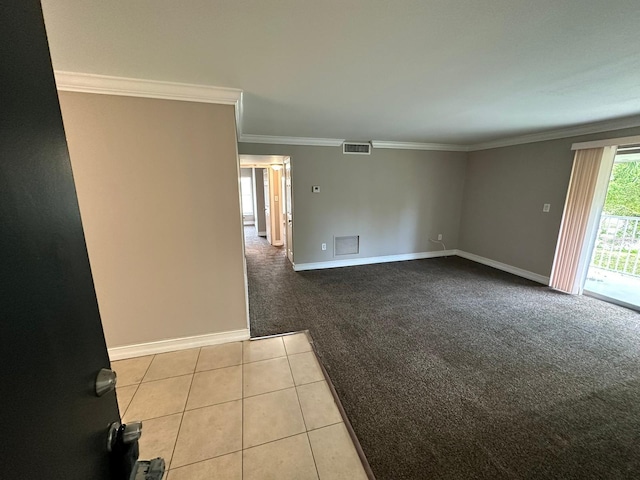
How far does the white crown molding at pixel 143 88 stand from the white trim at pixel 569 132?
13.9 ft

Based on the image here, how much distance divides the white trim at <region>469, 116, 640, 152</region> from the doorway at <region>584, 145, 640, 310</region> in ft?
0.97

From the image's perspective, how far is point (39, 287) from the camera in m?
0.47

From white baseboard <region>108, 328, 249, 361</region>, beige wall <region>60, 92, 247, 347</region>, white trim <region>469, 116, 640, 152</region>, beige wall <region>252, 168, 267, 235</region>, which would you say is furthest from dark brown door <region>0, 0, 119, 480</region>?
beige wall <region>252, 168, 267, 235</region>

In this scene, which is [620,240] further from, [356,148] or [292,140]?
[292,140]

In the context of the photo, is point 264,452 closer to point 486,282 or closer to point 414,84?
point 414,84

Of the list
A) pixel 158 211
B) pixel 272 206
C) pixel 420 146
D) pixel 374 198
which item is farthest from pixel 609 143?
pixel 272 206

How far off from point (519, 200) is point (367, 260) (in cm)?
274

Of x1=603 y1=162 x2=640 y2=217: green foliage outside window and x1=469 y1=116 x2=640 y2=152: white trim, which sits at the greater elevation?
x1=469 y1=116 x2=640 y2=152: white trim

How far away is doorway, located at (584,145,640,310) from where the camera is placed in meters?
3.35

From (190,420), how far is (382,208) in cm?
426

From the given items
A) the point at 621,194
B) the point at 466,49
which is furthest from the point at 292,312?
the point at 621,194

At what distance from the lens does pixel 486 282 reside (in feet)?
13.3

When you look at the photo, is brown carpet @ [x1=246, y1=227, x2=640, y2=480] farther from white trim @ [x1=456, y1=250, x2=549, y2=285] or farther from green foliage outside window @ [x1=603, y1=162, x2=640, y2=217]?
green foliage outside window @ [x1=603, y1=162, x2=640, y2=217]

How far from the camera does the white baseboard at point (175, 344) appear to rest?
2.23 metres
